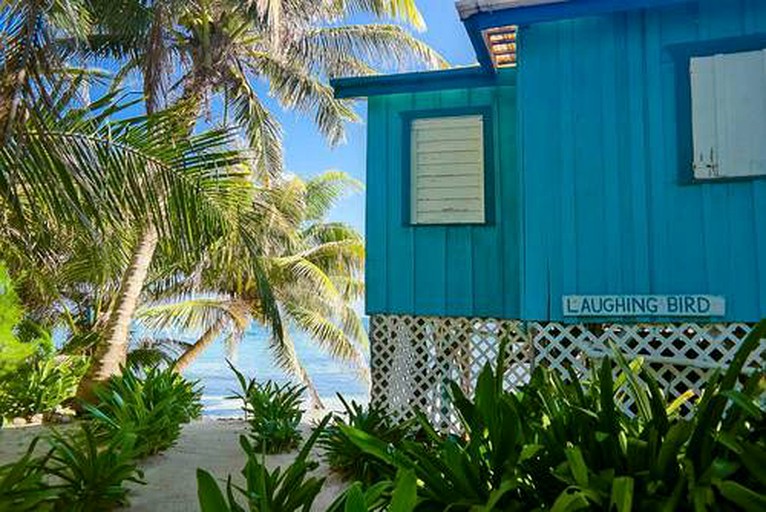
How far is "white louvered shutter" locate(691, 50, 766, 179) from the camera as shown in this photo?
16.4ft

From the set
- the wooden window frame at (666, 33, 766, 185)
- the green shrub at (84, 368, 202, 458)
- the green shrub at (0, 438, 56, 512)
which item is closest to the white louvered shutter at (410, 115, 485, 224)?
the wooden window frame at (666, 33, 766, 185)

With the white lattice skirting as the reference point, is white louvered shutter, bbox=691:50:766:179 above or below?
above

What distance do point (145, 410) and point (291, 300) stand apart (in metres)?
11.2

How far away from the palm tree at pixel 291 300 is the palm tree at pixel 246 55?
2108 millimetres

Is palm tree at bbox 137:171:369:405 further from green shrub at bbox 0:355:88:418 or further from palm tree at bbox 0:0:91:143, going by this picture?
palm tree at bbox 0:0:91:143

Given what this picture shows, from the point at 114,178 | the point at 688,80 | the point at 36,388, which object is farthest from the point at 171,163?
the point at 688,80

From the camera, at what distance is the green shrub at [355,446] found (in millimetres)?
4980

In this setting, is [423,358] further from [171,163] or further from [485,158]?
[171,163]

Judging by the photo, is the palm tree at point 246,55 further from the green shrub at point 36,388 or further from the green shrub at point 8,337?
the green shrub at point 8,337

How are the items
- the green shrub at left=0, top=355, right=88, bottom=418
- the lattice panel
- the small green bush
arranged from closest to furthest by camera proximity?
1. the small green bush
2. the lattice panel
3. the green shrub at left=0, top=355, right=88, bottom=418

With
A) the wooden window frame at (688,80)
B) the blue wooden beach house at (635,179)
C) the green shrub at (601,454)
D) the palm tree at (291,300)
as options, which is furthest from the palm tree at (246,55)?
the green shrub at (601,454)

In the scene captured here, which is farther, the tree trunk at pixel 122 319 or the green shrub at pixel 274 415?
the tree trunk at pixel 122 319

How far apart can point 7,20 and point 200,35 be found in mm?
7084

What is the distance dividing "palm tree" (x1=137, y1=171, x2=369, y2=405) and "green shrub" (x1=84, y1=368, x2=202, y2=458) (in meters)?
7.06
